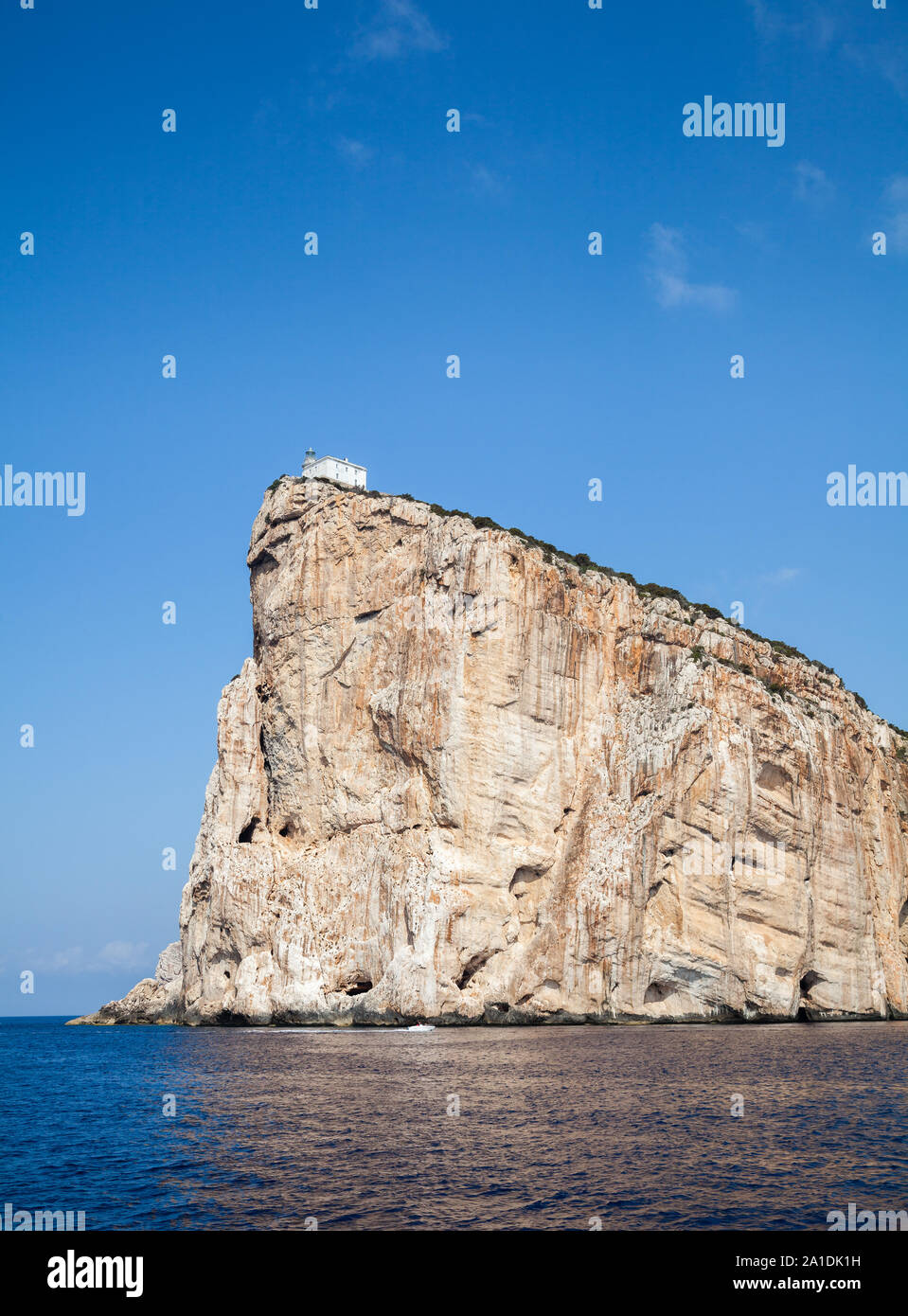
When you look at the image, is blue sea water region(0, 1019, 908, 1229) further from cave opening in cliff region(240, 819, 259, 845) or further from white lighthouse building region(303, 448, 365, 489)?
white lighthouse building region(303, 448, 365, 489)

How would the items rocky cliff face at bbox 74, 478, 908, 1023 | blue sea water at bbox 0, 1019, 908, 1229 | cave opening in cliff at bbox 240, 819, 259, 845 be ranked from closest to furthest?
1. blue sea water at bbox 0, 1019, 908, 1229
2. rocky cliff face at bbox 74, 478, 908, 1023
3. cave opening in cliff at bbox 240, 819, 259, 845

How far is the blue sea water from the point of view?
17.5 meters

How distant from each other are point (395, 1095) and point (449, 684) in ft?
119

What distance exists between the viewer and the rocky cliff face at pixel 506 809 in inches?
2458

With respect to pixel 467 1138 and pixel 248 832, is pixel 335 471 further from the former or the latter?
pixel 467 1138

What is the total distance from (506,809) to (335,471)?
28425 mm

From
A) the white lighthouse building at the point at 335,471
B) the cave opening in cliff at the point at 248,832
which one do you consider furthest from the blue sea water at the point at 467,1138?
the white lighthouse building at the point at 335,471

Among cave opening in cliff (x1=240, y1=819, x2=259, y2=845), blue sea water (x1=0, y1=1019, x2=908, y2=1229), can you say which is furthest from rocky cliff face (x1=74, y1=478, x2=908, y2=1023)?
blue sea water (x1=0, y1=1019, x2=908, y2=1229)

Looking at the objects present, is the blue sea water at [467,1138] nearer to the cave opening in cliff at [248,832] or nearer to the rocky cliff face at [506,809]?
the rocky cliff face at [506,809]

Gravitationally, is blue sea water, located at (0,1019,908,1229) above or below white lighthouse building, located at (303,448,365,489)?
below

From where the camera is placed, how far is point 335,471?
7731 cm

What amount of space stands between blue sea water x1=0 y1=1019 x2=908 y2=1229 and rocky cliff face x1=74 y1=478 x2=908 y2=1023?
1796 centimetres
